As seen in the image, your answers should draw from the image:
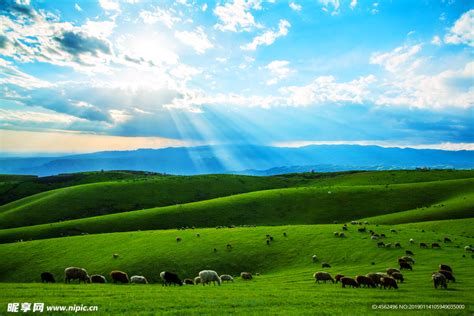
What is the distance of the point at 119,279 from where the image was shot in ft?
110

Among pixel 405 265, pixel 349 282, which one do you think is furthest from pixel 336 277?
pixel 405 265

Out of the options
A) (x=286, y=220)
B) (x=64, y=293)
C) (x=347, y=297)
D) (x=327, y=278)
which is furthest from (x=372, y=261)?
(x=286, y=220)

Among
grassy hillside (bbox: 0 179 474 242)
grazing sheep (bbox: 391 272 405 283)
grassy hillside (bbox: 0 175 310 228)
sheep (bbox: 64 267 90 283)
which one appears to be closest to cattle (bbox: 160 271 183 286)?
sheep (bbox: 64 267 90 283)

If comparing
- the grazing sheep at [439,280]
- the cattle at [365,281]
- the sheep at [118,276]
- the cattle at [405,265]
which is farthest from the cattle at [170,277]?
the cattle at [405,265]

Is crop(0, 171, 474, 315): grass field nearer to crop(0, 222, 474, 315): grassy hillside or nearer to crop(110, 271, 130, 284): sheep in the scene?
crop(0, 222, 474, 315): grassy hillside

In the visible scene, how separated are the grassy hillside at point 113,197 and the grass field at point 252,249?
71 cm

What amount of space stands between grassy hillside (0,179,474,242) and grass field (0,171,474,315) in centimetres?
29

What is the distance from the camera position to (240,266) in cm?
4247

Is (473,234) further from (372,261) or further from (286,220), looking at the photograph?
(286,220)

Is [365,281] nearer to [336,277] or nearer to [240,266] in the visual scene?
[336,277]

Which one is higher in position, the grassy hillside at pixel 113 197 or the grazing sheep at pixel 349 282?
the grassy hillside at pixel 113 197

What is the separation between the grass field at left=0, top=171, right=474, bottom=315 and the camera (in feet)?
69.5

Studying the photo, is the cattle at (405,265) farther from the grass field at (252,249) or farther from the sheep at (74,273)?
the sheep at (74,273)

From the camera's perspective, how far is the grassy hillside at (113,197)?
92000mm
